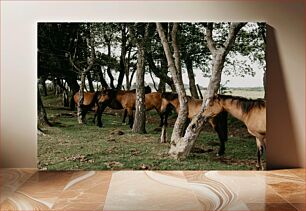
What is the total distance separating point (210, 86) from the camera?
16.2 feet

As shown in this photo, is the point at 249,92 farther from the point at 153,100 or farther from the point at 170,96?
the point at 153,100

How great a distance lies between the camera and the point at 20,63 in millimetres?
4965

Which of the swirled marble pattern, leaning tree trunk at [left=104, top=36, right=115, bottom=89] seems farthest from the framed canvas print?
the swirled marble pattern

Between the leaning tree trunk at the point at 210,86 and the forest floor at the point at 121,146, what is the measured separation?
0.19 feet

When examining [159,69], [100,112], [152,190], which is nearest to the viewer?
[152,190]

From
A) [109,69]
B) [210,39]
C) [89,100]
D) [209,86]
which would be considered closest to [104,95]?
[89,100]

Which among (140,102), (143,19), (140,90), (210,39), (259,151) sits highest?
(143,19)

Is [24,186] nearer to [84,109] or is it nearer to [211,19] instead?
[84,109]

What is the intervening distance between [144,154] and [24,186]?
1.24 metres

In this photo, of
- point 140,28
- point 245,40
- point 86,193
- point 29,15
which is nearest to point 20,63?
point 29,15

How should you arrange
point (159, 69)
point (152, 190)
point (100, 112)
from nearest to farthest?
1. point (152, 190)
2. point (159, 69)
3. point (100, 112)

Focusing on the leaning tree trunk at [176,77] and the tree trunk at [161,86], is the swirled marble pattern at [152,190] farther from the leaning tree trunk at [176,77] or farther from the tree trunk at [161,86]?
the tree trunk at [161,86]

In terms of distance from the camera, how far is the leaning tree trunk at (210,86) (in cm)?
494

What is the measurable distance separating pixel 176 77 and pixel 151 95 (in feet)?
0.99
